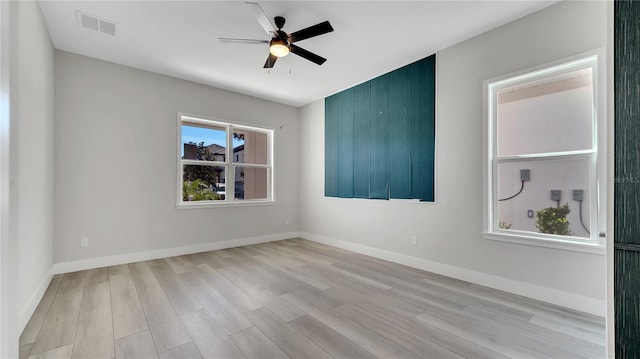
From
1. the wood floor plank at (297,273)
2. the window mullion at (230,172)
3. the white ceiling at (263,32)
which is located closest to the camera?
the white ceiling at (263,32)

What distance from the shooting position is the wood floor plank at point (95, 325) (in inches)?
70.5

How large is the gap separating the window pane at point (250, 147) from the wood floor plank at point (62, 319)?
2896 mm

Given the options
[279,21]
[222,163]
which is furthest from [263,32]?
[222,163]

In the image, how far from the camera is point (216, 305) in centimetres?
249

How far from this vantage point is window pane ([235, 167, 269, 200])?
5.16 m

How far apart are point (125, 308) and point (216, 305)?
2.59 ft

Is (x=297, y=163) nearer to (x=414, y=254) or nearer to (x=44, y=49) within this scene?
(x=414, y=254)

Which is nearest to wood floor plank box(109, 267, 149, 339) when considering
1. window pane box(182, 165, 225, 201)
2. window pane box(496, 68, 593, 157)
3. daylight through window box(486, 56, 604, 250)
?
window pane box(182, 165, 225, 201)

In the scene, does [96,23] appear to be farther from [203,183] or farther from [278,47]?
[203,183]

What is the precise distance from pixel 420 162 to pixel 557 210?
1474 mm

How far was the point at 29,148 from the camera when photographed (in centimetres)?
240

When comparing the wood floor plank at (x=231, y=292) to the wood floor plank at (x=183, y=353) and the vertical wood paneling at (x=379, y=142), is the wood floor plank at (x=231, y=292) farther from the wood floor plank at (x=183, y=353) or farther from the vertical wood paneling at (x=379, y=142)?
the vertical wood paneling at (x=379, y=142)

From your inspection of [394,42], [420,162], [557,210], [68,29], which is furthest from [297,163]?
[557,210]

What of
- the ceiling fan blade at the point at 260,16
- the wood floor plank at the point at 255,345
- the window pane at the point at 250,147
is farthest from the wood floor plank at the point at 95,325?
the window pane at the point at 250,147
